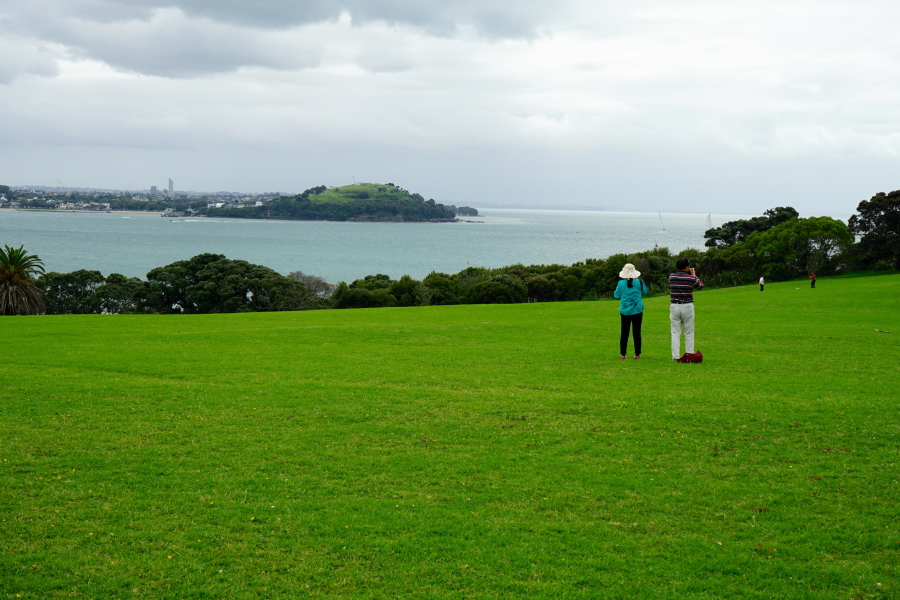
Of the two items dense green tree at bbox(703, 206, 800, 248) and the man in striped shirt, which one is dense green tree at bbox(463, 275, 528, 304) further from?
the man in striped shirt

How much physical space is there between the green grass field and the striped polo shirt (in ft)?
6.09

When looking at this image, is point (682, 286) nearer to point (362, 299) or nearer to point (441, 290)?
point (362, 299)

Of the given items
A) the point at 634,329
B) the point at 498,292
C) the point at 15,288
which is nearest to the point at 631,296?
the point at 634,329

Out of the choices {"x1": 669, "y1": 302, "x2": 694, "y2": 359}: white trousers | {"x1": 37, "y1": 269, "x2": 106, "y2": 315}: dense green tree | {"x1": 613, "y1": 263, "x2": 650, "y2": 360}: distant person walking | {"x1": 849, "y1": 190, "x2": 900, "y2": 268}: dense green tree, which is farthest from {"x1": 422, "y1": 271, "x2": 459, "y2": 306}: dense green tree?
{"x1": 669, "y1": 302, "x2": 694, "y2": 359}: white trousers

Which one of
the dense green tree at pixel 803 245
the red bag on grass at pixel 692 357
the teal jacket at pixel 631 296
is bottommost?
the red bag on grass at pixel 692 357

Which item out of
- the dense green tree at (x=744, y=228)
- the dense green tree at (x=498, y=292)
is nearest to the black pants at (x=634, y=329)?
the dense green tree at (x=498, y=292)

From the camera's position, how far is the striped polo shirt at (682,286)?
14625 millimetres

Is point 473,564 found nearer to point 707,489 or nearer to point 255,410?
point 707,489

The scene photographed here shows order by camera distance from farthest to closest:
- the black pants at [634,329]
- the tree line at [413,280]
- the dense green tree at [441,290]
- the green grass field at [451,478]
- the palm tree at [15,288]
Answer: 1. the dense green tree at [441,290]
2. the tree line at [413,280]
3. the palm tree at [15,288]
4. the black pants at [634,329]
5. the green grass field at [451,478]

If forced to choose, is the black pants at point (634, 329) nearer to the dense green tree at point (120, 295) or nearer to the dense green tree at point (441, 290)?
the dense green tree at point (441, 290)

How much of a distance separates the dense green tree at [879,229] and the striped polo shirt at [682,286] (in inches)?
2604

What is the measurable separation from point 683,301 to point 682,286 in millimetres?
497

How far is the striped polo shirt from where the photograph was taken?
14.6 meters

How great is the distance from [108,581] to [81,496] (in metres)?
2.29
